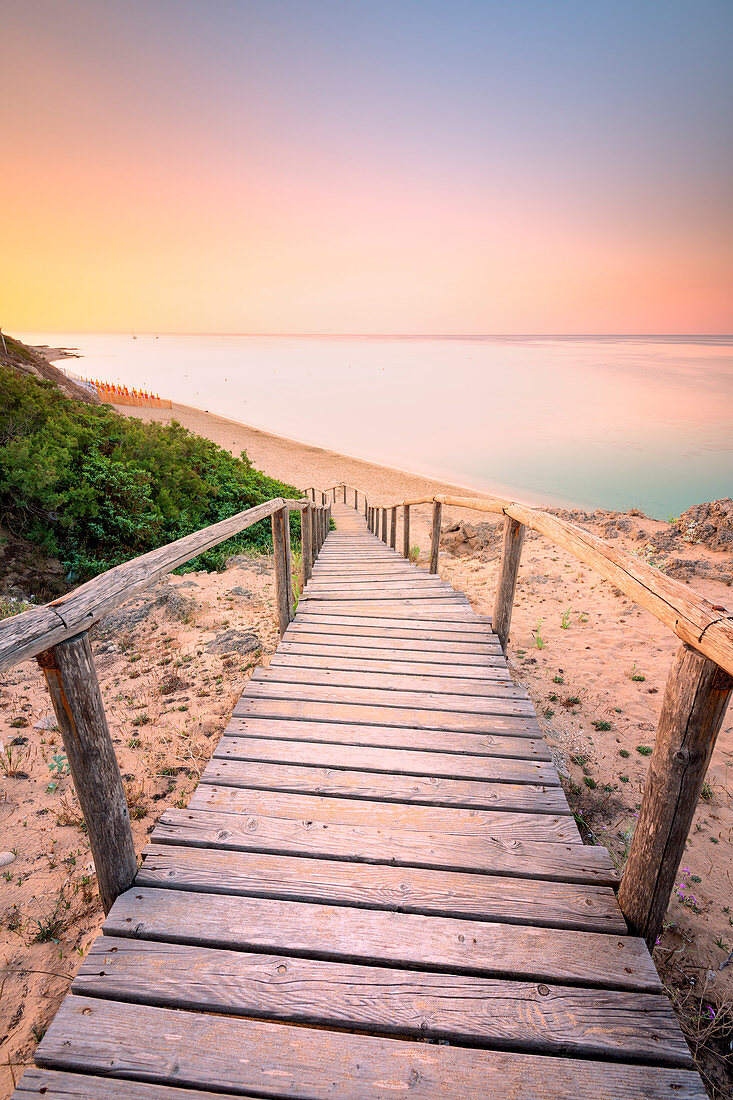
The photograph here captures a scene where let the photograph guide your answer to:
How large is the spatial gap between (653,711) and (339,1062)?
359 cm

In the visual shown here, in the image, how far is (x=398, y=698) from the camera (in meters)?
2.84

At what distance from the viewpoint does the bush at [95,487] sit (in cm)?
607

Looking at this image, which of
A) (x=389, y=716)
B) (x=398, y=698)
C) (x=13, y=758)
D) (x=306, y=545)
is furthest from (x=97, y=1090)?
(x=306, y=545)

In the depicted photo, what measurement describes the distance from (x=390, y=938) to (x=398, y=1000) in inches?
6.5

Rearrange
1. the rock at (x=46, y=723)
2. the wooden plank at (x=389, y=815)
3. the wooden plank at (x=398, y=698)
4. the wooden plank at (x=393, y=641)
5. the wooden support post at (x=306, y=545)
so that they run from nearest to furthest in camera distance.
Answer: the wooden plank at (x=389, y=815) < the wooden plank at (x=398, y=698) < the rock at (x=46, y=723) < the wooden plank at (x=393, y=641) < the wooden support post at (x=306, y=545)

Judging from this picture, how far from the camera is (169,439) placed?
31.3 feet

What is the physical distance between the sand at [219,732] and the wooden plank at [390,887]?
2.21ft

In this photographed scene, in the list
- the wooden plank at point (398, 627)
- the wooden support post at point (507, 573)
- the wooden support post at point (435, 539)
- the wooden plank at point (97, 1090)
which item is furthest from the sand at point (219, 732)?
the wooden support post at point (435, 539)

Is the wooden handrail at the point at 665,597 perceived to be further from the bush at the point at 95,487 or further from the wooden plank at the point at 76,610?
the bush at the point at 95,487

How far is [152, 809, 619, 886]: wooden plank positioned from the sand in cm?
69

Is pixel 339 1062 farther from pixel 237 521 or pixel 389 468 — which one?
pixel 389 468

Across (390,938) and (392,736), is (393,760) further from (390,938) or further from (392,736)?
(390,938)

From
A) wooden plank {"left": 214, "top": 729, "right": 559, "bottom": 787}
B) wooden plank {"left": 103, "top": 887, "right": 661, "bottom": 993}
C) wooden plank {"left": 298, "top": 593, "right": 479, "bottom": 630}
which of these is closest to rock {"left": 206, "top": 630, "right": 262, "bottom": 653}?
wooden plank {"left": 298, "top": 593, "right": 479, "bottom": 630}

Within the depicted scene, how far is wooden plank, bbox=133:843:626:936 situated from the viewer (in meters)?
1.62
